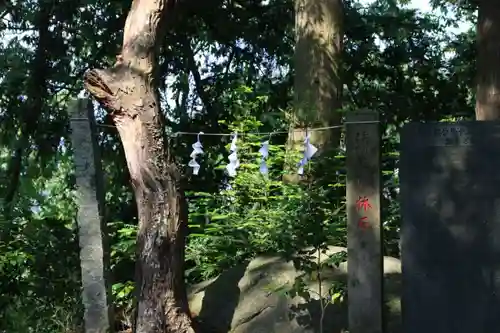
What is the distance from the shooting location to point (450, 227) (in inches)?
177

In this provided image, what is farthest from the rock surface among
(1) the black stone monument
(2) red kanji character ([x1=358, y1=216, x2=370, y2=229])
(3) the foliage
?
(2) red kanji character ([x1=358, y1=216, x2=370, y2=229])

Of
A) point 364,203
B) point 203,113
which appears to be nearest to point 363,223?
point 364,203

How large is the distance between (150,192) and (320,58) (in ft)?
12.1

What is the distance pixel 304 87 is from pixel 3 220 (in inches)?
147

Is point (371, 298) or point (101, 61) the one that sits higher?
point (101, 61)

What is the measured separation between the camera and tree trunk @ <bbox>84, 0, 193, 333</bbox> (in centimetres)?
523

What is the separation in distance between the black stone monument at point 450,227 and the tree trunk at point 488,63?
3798 mm

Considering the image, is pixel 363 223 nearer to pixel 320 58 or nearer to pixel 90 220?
pixel 90 220

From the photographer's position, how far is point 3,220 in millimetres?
6930

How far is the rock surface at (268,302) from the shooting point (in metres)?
5.35

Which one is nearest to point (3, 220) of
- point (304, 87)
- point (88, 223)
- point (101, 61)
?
point (88, 223)

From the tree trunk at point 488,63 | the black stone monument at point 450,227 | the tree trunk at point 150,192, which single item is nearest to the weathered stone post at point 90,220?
the tree trunk at point 150,192

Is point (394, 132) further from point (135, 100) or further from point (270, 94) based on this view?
point (135, 100)

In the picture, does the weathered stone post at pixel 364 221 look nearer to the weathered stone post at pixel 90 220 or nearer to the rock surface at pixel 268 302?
the rock surface at pixel 268 302
